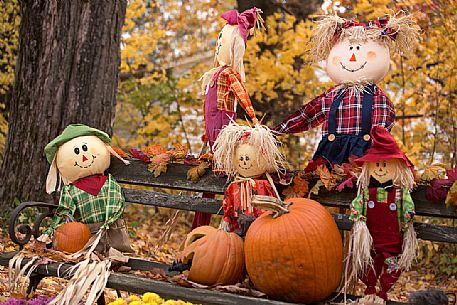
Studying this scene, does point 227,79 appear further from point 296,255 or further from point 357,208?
point 296,255

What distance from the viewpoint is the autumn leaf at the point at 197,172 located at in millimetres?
3980

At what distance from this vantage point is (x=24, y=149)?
5.89 m

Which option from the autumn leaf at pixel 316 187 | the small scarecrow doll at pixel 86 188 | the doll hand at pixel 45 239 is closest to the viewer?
the autumn leaf at pixel 316 187

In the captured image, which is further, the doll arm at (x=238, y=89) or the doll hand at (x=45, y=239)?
the doll arm at (x=238, y=89)

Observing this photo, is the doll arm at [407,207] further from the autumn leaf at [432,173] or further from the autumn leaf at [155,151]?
the autumn leaf at [155,151]

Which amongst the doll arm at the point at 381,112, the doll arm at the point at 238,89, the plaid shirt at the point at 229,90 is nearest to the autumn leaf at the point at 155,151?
the plaid shirt at the point at 229,90

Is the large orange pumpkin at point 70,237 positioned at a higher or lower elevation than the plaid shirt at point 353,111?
lower

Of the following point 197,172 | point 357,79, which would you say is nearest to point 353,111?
point 357,79

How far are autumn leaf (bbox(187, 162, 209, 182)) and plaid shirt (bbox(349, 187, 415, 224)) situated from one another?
0.99 metres

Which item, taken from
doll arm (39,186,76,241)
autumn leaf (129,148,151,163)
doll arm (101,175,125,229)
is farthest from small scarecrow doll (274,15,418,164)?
doll arm (39,186,76,241)

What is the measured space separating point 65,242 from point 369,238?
168cm

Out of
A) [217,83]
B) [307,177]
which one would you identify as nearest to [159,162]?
[217,83]

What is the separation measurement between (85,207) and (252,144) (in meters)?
1.07

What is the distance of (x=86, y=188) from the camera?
3.95 metres
